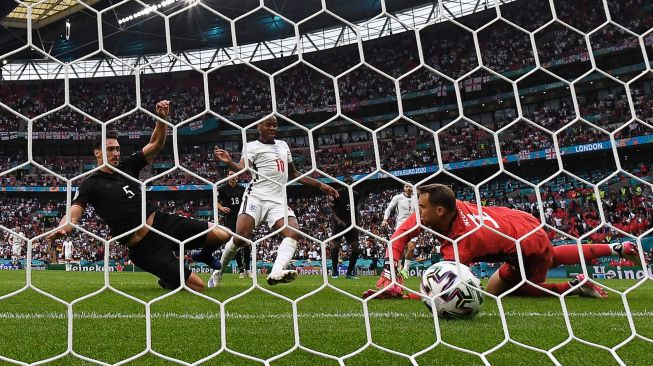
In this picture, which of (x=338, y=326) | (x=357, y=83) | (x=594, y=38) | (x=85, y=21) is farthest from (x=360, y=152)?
(x=338, y=326)

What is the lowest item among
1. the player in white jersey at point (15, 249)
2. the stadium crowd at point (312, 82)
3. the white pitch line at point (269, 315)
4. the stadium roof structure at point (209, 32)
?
the player in white jersey at point (15, 249)

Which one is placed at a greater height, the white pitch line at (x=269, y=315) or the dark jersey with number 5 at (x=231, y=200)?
the dark jersey with number 5 at (x=231, y=200)

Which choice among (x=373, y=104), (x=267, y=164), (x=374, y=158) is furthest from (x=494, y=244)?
(x=373, y=104)

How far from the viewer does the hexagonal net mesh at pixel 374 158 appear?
8.04 feet

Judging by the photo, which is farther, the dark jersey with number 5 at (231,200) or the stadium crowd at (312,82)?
the stadium crowd at (312,82)

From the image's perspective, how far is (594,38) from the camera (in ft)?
65.5

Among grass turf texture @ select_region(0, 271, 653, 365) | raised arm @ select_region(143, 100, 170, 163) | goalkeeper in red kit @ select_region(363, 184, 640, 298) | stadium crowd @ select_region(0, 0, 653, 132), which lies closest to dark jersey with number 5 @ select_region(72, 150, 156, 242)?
raised arm @ select_region(143, 100, 170, 163)

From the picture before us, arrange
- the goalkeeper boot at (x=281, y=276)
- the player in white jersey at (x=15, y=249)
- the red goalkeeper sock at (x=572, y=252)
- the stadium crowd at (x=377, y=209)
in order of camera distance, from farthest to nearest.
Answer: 1. the player in white jersey at (x=15, y=249)
2. the stadium crowd at (x=377, y=209)
3. the red goalkeeper sock at (x=572, y=252)
4. the goalkeeper boot at (x=281, y=276)

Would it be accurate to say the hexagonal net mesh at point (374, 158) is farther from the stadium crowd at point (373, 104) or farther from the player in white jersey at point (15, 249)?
the player in white jersey at point (15, 249)

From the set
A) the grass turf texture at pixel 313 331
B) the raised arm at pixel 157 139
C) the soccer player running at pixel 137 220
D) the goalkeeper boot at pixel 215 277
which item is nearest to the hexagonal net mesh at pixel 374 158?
the grass turf texture at pixel 313 331

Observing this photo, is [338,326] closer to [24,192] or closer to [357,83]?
[357,83]

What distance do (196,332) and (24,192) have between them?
24.8 m

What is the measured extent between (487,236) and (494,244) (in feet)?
0.33

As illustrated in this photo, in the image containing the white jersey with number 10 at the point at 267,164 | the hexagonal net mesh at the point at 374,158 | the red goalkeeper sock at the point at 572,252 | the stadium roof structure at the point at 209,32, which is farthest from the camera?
the stadium roof structure at the point at 209,32
